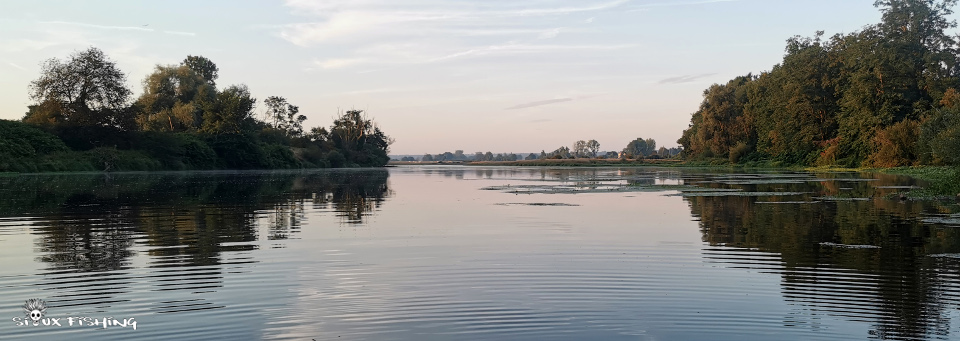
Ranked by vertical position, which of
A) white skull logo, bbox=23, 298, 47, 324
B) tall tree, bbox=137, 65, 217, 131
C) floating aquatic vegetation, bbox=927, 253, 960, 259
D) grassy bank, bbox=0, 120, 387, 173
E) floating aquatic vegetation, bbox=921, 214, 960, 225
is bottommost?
floating aquatic vegetation, bbox=927, 253, 960, 259

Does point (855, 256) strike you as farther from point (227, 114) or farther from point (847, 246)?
point (227, 114)

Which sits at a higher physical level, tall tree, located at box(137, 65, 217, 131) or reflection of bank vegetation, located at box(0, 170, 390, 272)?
tall tree, located at box(137, 65, 217, 131)

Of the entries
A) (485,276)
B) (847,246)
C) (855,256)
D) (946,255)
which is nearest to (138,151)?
(485,276)

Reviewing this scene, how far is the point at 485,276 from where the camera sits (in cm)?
1245

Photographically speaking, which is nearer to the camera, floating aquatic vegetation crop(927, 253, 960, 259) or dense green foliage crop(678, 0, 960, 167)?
floating aquatic vegetation crop(927, 253, 960, 259)

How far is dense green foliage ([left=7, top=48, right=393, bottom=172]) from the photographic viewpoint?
7088cm

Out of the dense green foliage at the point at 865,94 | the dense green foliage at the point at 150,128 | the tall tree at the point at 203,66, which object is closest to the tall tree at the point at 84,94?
the dense green foliage at the point at 150,128

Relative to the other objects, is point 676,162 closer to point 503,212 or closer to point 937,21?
point 937,21

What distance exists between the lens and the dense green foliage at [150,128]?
233 ft

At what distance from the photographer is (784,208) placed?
26.3 metres

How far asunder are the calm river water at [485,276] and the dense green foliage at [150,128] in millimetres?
52610

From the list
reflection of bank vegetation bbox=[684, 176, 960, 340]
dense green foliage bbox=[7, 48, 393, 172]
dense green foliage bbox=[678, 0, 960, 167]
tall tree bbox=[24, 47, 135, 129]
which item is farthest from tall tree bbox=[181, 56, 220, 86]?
reflection of bank vegetation bbox=[684, 176, 960, 340]

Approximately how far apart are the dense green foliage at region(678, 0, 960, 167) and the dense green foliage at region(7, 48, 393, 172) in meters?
67.2

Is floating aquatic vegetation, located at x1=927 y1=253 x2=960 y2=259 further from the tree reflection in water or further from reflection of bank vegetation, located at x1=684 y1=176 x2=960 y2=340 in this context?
the tree reflection in water
